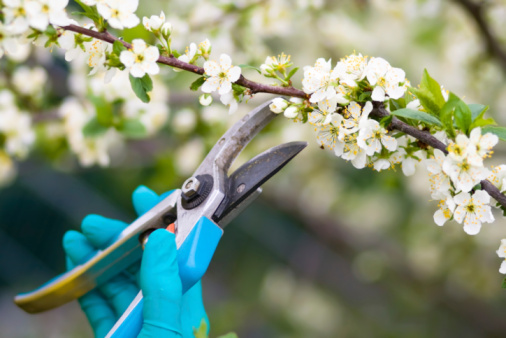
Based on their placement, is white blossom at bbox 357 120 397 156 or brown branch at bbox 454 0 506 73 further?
brown branch at bbox 454 0 506 73

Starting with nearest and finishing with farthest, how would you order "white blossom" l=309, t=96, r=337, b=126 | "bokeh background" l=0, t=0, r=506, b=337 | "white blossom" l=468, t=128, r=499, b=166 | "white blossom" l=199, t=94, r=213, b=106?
"white blossom" l=468, t=128, r=499, b=166 < "white blossom" l=309, t=96, r=337, b=126 < "white blossom" l=199, t=94, r=213, b=106 < "bokeh background" l=0, t=0, r=506, b=337

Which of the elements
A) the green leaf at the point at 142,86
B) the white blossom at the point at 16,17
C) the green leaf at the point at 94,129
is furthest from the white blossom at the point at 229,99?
the green leaf at the point at 94,129

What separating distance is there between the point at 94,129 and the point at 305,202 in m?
1.55

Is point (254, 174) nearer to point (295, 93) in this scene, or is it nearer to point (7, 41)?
point (295, 93)

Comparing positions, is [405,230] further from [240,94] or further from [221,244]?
[240,94]

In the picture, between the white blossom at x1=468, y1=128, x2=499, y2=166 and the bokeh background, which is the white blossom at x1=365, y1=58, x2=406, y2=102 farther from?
the bokeh background

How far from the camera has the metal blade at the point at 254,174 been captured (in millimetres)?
1052

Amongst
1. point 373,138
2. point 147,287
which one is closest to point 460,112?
point 373,138

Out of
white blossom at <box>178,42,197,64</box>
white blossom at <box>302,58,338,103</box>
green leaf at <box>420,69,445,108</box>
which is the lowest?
white blossom at <box>178,42,197,64</box>

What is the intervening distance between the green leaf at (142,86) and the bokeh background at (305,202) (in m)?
0.60

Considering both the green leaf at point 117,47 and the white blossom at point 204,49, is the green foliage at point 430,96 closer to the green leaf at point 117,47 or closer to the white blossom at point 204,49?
the white blossom at point 204,49

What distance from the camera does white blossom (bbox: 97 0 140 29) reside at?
2.57 ft

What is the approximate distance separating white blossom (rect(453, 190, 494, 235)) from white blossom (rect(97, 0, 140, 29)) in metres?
0.59

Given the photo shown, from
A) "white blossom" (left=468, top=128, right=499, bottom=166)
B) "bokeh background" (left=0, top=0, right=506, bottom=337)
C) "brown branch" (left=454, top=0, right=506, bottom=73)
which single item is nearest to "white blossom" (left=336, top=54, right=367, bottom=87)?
"white blossom" (left=468, top=128, right=499, bottom=166)
